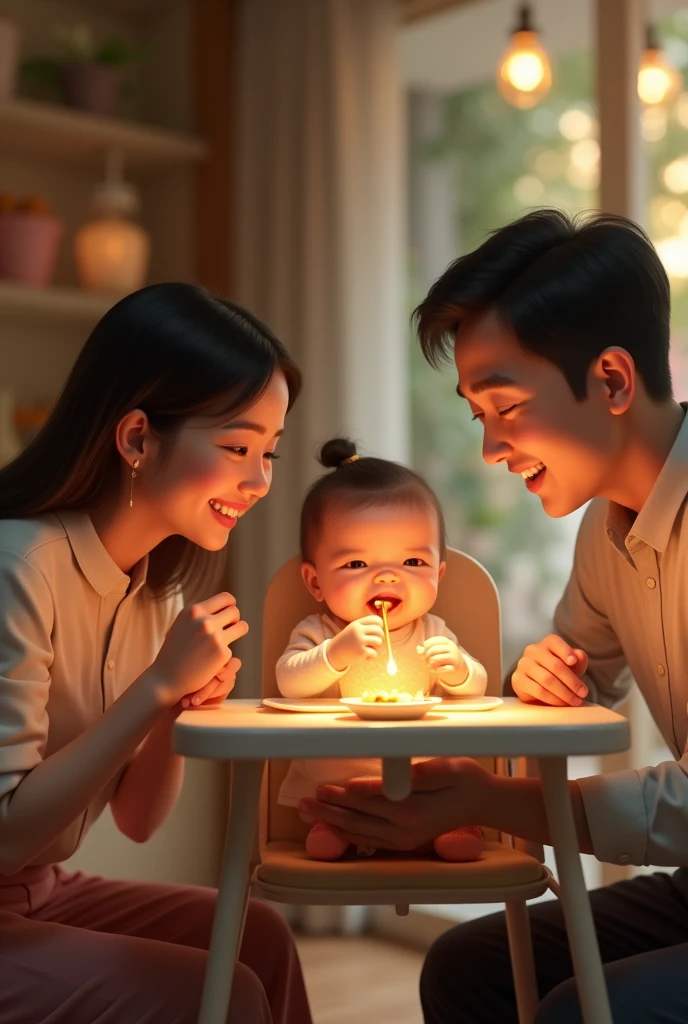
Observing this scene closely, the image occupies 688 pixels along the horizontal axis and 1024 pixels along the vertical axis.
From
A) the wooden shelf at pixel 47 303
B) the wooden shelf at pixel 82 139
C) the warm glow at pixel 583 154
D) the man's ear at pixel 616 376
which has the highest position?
the warm glow at pixel 583 154

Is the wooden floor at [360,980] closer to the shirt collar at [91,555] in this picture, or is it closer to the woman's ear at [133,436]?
the shirt collar at [91,555]

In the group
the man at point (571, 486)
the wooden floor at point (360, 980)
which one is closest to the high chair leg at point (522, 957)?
the man at point (571, 486)

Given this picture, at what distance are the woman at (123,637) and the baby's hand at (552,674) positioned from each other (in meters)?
0.36

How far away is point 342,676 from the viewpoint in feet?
4.93

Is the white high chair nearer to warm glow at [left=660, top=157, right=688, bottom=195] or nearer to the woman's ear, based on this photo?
the woman's ear

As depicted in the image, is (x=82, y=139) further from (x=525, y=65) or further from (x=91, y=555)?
(x=91, y=555)

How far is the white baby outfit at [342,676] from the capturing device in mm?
1439

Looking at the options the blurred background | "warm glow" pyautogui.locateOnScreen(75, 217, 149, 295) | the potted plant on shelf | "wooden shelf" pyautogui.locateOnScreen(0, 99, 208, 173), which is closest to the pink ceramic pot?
the blurred background

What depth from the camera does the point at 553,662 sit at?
142 cm

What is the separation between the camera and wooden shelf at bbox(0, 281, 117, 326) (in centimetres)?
305

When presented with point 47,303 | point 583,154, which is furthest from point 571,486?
point 583,154

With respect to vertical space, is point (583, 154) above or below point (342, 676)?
above

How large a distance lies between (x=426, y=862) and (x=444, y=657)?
252 millimetres

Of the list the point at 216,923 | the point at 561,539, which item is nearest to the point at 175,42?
the point at 561,539
